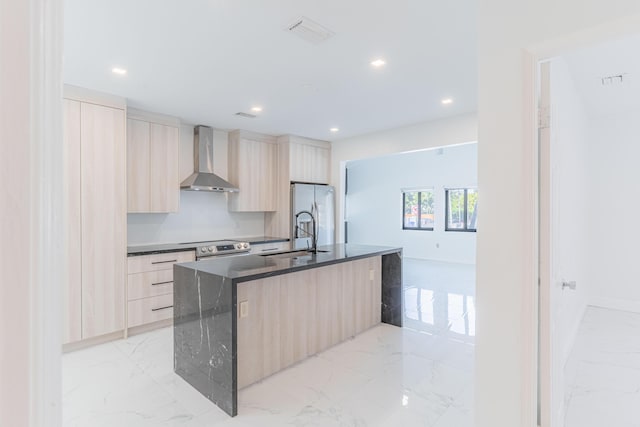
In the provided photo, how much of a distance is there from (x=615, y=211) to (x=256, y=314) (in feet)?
15.8

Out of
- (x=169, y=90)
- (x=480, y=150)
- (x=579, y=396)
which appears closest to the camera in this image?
(x=480, y=150)

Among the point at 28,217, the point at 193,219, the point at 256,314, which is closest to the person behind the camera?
the point at 28,217

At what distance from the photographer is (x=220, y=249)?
4473mm

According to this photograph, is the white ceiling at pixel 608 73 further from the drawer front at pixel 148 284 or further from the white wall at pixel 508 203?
the drawer front at pixel 148 284

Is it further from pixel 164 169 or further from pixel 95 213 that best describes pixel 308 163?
pixel 95 213

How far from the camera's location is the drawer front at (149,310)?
12.2ft

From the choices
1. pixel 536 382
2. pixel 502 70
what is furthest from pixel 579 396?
pixel 502 70

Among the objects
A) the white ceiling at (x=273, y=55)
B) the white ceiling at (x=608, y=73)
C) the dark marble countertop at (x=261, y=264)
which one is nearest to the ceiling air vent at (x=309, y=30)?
the white ceiling at (x=273, y=55)

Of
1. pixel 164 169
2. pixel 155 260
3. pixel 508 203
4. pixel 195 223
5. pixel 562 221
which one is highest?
pixel 164 169

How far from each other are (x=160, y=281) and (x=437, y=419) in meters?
3.20

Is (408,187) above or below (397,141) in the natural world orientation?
below

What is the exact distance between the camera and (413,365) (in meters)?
2.95

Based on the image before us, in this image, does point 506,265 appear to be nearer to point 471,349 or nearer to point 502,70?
point 502,70

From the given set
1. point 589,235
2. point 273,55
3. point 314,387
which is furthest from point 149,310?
point 589,235
